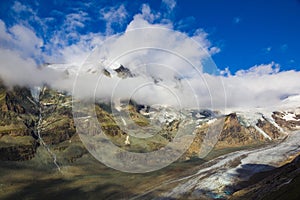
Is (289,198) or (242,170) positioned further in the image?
(242,170)

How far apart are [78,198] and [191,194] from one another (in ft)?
186

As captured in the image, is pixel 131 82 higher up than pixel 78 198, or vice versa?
pixel 131 82

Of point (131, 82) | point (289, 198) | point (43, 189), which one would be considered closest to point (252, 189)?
point (289, 198)

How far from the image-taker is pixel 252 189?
12100cm

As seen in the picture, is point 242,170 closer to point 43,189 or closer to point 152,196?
point 152,196

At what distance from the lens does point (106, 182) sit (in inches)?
7840

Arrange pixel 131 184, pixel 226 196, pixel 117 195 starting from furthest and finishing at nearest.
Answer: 1. pixel 131 184
2. pixel 117 195
3. pixel 226 196

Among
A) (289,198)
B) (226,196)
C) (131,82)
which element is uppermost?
(131,82)

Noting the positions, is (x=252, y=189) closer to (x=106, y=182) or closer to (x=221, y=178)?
(x=221, y=178)

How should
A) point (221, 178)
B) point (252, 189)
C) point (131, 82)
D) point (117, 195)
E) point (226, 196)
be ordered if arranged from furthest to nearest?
point (131, 82)
point (221, 178)
point (117, 195)
point (226, 196)
point (252, 189)

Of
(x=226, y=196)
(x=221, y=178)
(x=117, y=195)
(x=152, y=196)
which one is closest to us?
(x=226, y=196)

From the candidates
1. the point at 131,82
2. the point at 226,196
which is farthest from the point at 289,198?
the point at 131,82

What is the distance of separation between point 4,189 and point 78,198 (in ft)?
205

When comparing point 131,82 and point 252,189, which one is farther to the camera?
point 131,82
